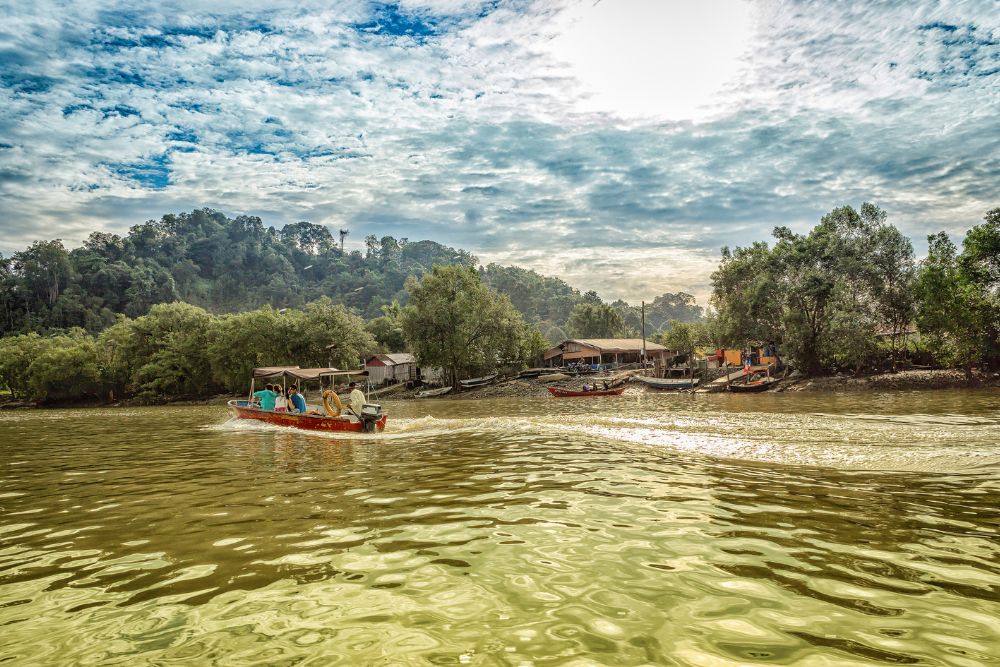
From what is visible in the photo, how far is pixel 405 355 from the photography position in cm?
6500

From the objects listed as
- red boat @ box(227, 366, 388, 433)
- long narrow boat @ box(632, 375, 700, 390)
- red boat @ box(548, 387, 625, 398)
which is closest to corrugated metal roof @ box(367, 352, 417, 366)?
red boat @ box(548, 387, 625, 398)

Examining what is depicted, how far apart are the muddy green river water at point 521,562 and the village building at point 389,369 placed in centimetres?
4873

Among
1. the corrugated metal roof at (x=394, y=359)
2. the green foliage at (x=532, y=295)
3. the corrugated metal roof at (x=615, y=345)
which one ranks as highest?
the green foliage at (x=532, y=295)

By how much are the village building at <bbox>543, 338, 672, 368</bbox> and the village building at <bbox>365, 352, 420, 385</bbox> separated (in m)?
16.4

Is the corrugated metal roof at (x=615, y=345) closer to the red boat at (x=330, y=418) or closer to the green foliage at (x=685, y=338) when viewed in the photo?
the green foliage at (x=685, y=338)

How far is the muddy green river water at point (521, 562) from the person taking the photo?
142 inches

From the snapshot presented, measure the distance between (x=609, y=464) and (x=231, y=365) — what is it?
173 feet

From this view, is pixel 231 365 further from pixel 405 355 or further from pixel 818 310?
→ pixel 818 310

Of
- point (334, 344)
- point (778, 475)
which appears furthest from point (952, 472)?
point (334, 344)

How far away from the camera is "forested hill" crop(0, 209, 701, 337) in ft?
323

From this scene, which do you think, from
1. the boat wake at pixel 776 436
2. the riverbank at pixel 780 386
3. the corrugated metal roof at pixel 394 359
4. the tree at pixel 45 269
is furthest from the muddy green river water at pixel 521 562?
the tree at pixel 45 269

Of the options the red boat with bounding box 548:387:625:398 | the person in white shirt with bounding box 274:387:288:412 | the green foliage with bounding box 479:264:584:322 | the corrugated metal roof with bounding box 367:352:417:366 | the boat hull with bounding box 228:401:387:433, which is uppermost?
the green foliage with bounding box 479:264:584:322

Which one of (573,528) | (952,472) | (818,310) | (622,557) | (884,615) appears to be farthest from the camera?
(818,310)

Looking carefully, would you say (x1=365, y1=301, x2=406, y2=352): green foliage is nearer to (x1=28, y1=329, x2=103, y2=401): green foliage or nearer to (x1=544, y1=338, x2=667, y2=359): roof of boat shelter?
(x1=544, y1=338, x2=667, y2=359): roof of boat shelter
